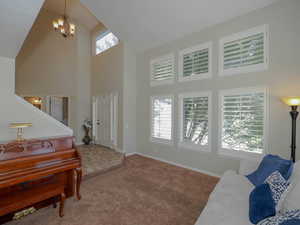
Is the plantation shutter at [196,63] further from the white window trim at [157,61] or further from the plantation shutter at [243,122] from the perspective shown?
the plantation shutter at [243,122]

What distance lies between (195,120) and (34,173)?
10.5ft

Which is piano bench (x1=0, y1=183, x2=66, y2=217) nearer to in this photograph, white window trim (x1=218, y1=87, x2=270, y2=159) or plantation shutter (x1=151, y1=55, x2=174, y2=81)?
white window trim (x1=218, y1=87, x2=270, y2=159)

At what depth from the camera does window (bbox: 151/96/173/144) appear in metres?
4.00

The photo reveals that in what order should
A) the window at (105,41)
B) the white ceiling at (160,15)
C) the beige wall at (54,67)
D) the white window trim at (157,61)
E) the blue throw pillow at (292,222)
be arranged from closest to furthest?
the blue throw pillow at (292,222) < the white ceiling at (160,15) < the white window trim at (157,61) < the window at (105,41) < the beige wall at (54,67)

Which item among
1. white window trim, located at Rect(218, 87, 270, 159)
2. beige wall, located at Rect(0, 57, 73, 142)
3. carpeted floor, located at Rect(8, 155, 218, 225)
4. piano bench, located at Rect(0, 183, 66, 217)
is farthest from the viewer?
white window trim, located at Rect(218, 87, 270, 159)

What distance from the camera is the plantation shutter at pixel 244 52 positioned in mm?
2654

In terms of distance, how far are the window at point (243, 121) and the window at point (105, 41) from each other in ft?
13.7

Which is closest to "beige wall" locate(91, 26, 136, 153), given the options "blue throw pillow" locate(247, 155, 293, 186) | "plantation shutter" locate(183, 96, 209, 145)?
"plantation shutter" locate(183, 96, 209, 145)

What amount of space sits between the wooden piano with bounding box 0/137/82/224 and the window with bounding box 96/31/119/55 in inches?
161

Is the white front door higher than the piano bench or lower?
higher

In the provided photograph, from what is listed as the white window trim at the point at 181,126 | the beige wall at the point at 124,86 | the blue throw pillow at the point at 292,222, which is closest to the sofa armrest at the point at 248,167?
the white window trim at the point at 181,126

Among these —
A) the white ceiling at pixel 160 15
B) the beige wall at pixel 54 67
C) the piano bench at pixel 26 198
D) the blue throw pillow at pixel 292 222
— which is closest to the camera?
the blue throw pillow at pixel 292 222

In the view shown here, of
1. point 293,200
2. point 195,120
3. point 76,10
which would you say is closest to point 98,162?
point 195,120

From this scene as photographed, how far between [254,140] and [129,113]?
3.41 meters
